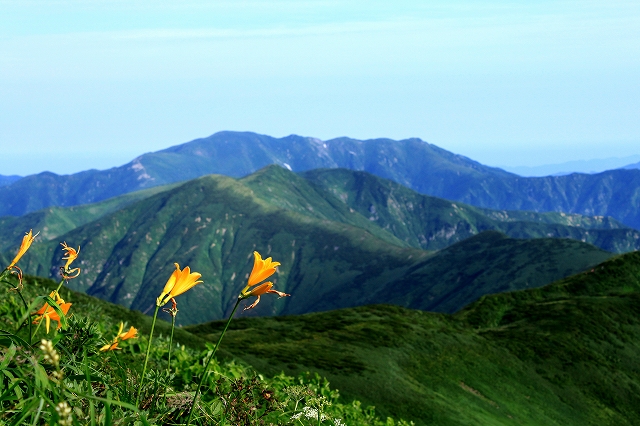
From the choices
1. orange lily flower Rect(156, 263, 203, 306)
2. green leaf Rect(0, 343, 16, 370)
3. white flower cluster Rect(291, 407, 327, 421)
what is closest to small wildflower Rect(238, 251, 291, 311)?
orange lily flower Rect(156, 263, 203, 306)

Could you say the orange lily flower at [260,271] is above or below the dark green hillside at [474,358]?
above

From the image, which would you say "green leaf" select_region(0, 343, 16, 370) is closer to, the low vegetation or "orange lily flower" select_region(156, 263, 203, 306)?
the low vegetation

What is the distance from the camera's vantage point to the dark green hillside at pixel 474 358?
196 feet

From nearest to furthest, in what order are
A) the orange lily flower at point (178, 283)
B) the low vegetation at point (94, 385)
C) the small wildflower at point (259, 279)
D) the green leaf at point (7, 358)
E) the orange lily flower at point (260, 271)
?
the low vegetation at point (94, 385) < the green leaf at point (7, 358) < the small wildflower at point (259, 279) < the orange lily flower at point (260, 271) < the orange lily flower at point (178, 283)

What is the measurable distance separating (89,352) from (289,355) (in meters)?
56.3

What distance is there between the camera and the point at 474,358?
81500mm

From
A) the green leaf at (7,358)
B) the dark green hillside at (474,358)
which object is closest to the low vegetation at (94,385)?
the green leaf at (7,358)

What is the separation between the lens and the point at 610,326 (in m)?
113

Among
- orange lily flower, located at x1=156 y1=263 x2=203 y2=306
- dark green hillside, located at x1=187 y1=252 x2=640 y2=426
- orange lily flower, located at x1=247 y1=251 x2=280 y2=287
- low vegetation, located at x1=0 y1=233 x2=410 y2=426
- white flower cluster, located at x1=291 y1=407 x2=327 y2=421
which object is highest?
orange lily flower, located at x1=247 y1=251 x2=280 y2=287

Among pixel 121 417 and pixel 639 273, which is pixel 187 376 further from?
pixel 639 273

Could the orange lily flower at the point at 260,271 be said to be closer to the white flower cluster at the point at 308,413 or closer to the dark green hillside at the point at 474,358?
the white flower cluster at the point at 308,413

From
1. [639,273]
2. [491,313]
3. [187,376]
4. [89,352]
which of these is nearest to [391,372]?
[187,376]

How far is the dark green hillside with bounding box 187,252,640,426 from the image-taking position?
196ft

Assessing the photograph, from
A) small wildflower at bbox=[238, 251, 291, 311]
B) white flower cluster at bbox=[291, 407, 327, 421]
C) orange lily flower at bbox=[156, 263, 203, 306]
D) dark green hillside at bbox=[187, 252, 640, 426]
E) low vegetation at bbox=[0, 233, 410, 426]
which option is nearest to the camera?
low vegetation at bbox=[0, 233, 410, 426]
